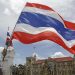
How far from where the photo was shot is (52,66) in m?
148

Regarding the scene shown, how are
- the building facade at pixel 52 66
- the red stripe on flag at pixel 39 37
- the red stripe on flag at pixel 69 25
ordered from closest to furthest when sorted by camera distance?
the red stripe on flag at pixel 39 37 < the red stripe on flag at pixel 69 25 < the building facade at pixel 52 66

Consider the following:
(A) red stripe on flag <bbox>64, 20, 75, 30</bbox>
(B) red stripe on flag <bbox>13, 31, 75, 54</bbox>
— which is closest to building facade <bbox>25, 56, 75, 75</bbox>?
(A) red stripe on flag <bbox>64, 20, 75, 30</bbox>

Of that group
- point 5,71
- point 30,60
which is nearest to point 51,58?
point 30,60

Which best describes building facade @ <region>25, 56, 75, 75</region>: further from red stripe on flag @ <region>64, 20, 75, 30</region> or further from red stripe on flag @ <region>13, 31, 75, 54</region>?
red stripe on flag @ <region>13, 31, 75, 54</region>

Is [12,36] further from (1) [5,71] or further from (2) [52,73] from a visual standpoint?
(2) [52,73]

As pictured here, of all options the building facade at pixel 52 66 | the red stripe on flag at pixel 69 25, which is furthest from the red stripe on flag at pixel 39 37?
the building facade at pixel 52 66

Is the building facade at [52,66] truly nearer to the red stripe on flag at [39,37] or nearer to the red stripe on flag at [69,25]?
the red stripe on flag at [69,25]

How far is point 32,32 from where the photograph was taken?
1652cm

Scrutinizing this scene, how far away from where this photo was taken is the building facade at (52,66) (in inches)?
5581

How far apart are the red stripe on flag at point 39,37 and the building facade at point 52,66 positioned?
121783mm

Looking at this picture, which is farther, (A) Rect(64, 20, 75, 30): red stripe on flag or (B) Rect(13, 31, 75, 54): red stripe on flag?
(A) Rect(64, 20, 75, 30): red stripe on flag

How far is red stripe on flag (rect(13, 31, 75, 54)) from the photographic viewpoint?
15.8 meters

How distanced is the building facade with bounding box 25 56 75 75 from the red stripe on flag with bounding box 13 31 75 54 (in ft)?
400

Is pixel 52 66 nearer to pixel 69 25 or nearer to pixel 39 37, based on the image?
pixel 69 25
